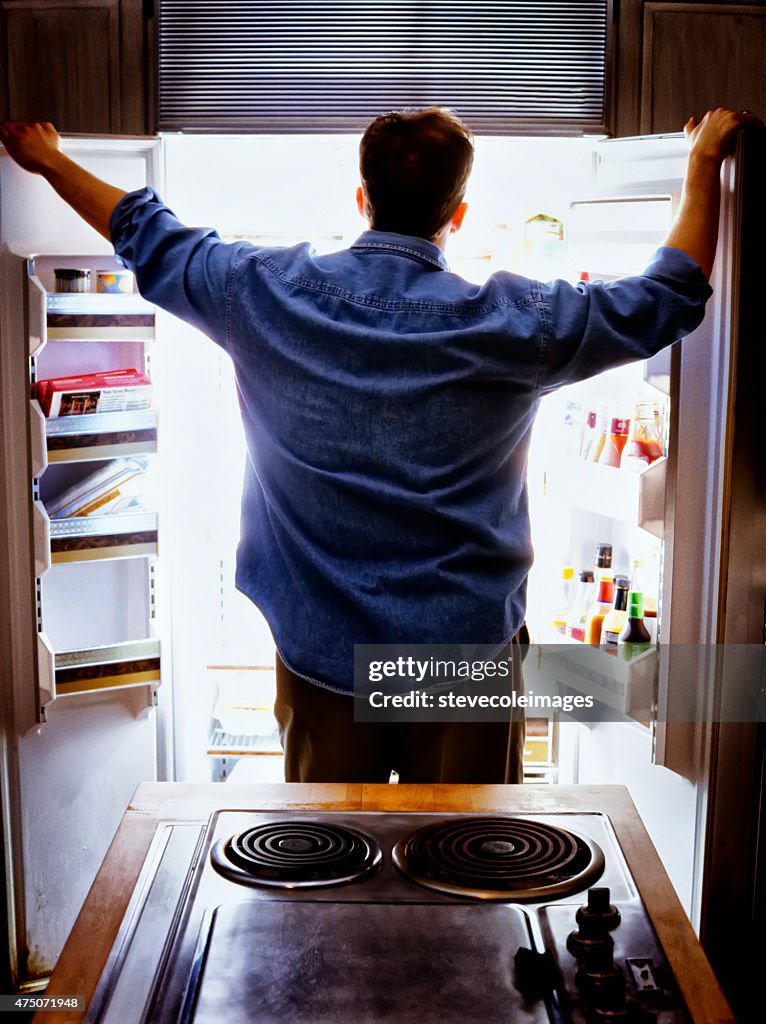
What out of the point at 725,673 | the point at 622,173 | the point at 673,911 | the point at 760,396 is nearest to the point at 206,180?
the point at 622,173

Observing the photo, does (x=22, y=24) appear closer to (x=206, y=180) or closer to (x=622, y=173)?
(x=206, y=180)

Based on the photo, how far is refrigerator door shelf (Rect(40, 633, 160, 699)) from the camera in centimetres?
234

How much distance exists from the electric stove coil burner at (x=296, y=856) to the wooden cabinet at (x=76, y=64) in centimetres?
182

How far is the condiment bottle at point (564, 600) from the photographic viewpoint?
2.73 meters

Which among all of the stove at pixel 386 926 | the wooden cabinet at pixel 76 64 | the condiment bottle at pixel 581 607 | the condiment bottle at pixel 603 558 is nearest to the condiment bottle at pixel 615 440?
the condiment bottle at pixel 603 558

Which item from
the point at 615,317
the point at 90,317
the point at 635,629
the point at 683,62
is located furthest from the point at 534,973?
the point at 683,62

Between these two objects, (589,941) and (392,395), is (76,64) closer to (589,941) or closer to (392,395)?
(392,395)

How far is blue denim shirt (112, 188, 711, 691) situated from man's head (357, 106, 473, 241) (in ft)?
0.13

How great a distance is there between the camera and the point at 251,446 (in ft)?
5.05

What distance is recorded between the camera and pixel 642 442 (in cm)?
242

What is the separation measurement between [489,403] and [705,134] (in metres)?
0.77

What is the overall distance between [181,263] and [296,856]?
2.77 feet

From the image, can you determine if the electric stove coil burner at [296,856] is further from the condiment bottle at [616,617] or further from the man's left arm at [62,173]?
the condiment bottle at [616,617]

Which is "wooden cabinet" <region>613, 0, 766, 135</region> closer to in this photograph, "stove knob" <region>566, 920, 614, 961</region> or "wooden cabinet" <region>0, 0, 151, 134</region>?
"wooden cabinet" <region>0, 0, 151, 134</region>
